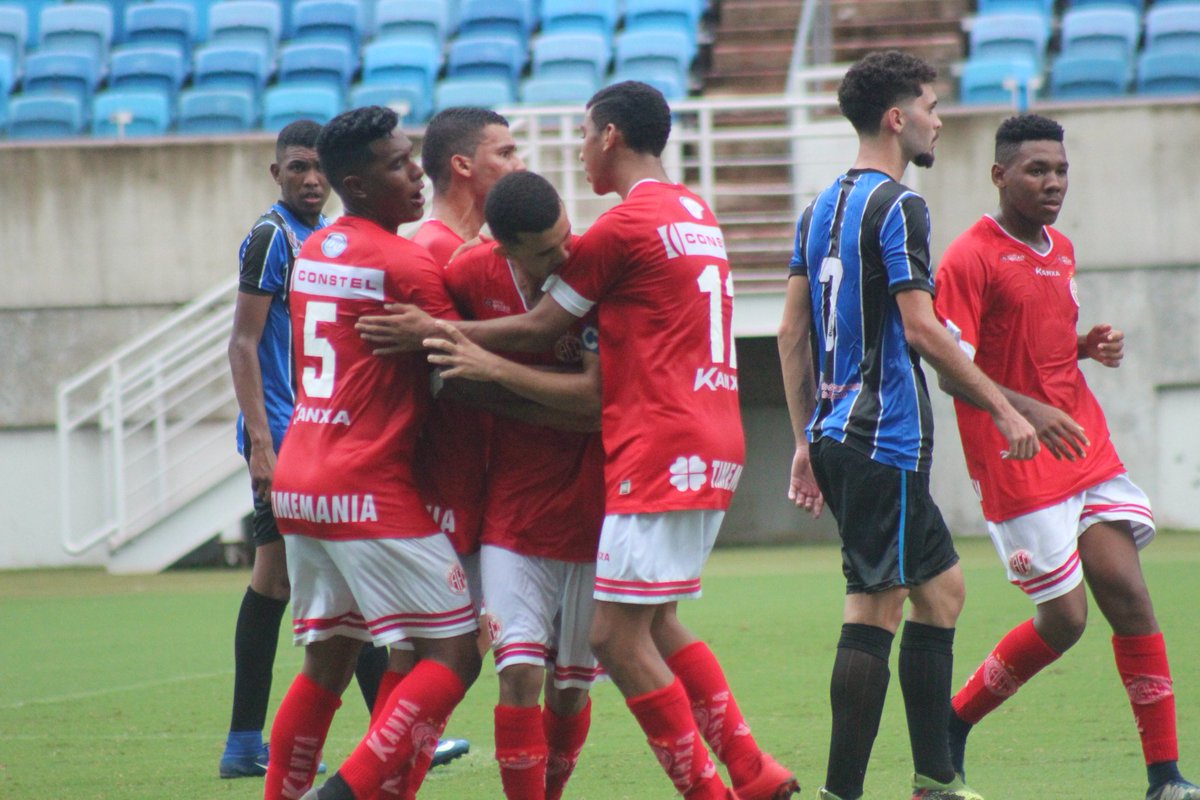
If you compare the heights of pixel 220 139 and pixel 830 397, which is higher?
pixel 220 139

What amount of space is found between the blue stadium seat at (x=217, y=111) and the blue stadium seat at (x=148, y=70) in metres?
0.83

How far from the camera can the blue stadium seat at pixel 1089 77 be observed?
15.2 metres

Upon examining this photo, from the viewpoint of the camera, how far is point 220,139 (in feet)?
47.9

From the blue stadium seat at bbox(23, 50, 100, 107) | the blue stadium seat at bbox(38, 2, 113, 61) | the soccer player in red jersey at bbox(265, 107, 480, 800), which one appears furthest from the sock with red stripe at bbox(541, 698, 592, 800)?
the blue stadium seat at bbox(38, 2, 113, 61)

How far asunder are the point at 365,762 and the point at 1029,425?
2.01 m

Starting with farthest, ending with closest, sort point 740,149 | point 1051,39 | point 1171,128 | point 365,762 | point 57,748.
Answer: point 1051,39 → point 740,149 → point 1171,128 → point 57,748 → point 365,762

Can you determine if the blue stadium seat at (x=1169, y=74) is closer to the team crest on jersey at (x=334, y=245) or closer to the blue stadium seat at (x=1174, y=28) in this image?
the blue stadium seat at (x=1174, y=28)

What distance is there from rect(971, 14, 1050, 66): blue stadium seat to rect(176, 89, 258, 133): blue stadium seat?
24.3 ft

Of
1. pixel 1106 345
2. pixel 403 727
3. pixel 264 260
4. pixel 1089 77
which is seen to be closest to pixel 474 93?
pixel 1089 77

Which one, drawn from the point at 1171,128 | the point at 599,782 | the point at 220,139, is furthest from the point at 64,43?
the point at 599,782

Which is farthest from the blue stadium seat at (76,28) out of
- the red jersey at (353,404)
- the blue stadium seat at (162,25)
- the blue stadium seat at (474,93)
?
the red jersey at (353,404)

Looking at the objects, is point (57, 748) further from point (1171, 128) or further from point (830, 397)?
point (1171, 128)

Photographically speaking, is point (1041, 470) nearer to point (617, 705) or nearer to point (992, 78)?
point (617, 705)

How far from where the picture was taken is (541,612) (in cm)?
428
